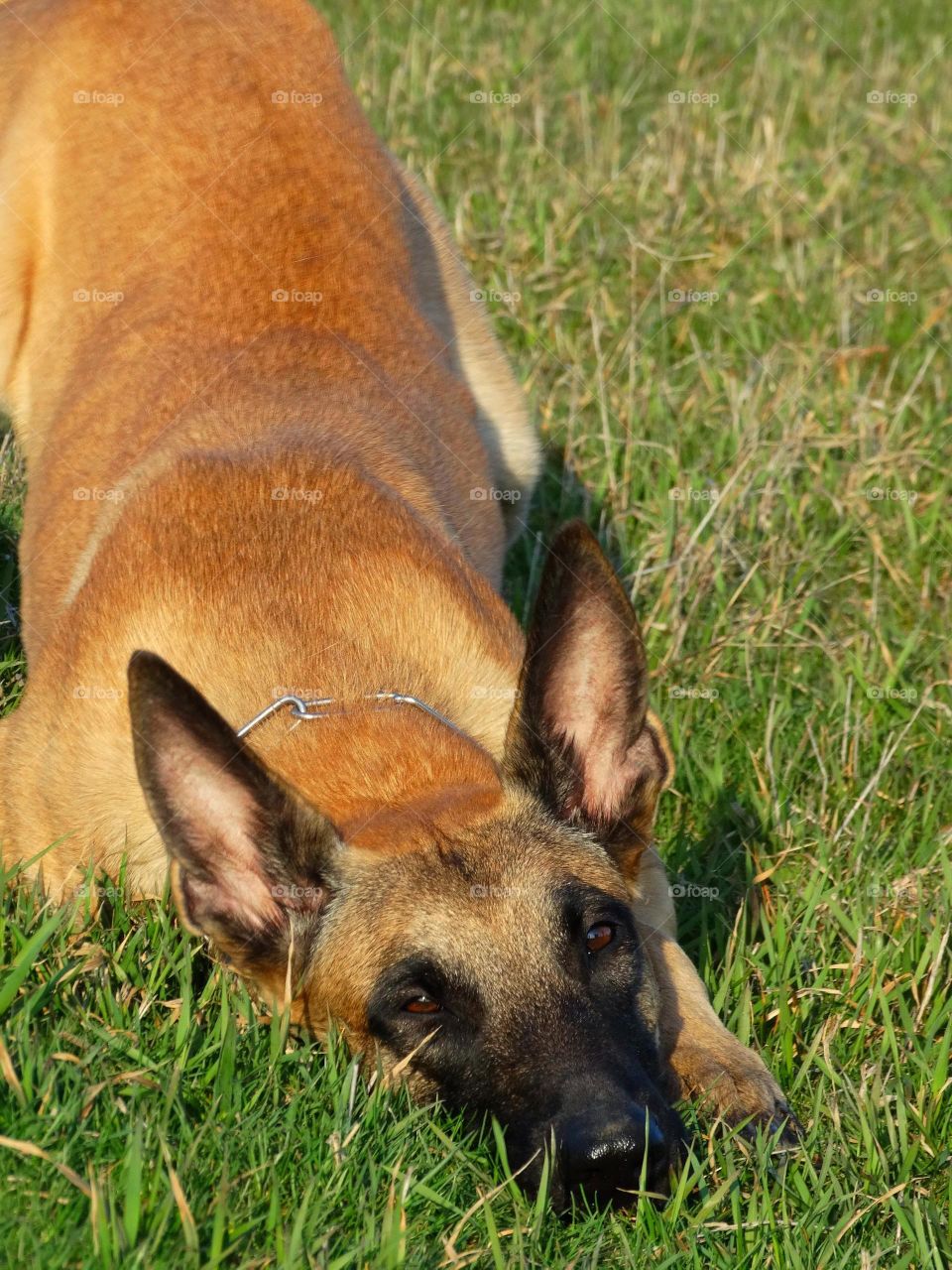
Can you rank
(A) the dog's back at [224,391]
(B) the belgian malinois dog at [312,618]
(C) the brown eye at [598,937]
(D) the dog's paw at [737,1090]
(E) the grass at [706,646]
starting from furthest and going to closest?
(A) the dog's back at [224,391] < (D) the dog's paw at [737,1090] < (C) the brown eye at [598,937] < (B) the belgian malinois dog at [312,618] < (E) the grass at [706,646]

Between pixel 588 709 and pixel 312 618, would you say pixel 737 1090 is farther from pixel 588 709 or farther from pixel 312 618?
pixel 312 618

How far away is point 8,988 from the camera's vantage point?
3217 mm

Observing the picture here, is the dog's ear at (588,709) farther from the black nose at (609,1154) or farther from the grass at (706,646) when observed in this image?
the black nose at (609,1154)

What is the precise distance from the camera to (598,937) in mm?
3543

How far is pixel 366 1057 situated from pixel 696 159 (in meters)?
5.47

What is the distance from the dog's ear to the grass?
2.22 feet

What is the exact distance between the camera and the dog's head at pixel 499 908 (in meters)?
3.22

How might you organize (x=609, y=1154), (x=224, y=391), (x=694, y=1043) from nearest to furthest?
1. (x=609, y=1154)
2. (x=694, y=1043)
3. (x=224, y=391)

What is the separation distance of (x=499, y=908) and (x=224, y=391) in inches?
78.6

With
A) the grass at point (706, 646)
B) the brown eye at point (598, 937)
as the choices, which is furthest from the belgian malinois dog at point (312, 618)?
the grass at point (706, 646)

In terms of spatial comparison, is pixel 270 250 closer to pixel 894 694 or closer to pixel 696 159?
pixel 894 694

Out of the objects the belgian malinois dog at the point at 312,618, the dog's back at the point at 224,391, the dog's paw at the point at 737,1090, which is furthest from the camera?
the dog's back at the point at 224,391

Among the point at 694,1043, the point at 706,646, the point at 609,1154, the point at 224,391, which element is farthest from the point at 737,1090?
the point at 224,391

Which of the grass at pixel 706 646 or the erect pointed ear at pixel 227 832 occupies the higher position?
the erect pointed ear at pixel 227 832
